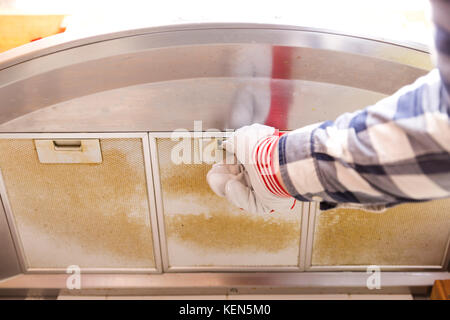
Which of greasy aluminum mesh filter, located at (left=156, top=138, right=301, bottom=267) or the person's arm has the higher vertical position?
greasy aluminum mesh filter, located at (left=156, top=138, right=301, bottom=267)

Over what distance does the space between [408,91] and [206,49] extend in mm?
672

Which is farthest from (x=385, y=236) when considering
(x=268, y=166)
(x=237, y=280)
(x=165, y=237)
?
(x=268, y=166)

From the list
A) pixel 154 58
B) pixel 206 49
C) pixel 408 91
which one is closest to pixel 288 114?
pixel 206 49

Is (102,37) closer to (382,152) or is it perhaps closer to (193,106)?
(193,106)

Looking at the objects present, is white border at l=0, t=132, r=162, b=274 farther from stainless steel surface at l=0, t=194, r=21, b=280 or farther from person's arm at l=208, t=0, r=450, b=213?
person's arm at l=208, t=0, r=450, b=213

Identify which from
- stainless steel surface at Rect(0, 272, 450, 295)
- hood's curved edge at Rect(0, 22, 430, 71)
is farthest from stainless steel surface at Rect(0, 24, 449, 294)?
stainless steel surface at Rect(0, 272, 450, 295)

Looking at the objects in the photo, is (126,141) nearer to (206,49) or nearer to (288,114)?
(206,49)

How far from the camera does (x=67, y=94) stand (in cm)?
127

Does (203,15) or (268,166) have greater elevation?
(203,15)

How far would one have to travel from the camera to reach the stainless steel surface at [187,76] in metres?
1.21

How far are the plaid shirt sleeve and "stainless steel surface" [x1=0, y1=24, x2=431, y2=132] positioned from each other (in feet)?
1.67

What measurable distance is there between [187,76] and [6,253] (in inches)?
41.4

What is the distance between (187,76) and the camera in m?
1.26

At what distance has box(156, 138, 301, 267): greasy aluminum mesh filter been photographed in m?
1.51
